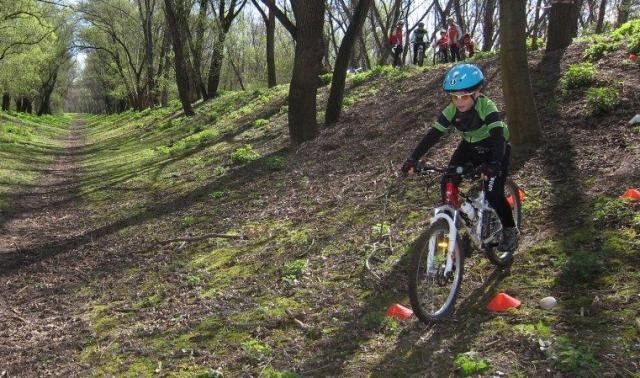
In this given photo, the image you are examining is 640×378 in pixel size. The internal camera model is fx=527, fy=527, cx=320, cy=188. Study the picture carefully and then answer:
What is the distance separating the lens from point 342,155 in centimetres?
1044

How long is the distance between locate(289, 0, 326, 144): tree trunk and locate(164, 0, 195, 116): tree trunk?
404 inches

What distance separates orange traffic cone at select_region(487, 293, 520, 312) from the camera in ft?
14.9

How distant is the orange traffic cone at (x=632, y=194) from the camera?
5.46 meters

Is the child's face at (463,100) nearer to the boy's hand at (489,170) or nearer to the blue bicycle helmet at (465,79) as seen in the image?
the blue bicycle helmet at (465,79)

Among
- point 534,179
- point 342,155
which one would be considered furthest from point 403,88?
point 534,179

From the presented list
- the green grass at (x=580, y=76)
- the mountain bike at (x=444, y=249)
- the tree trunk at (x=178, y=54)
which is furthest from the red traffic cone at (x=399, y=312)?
the tree trunk at (x=178, y=54)

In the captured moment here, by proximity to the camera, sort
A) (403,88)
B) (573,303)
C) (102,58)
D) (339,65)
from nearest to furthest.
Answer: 1. (573,303)
2. (339,65)
3. (403,88)
4. (102,58)

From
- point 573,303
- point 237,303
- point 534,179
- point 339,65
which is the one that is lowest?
point 237,303

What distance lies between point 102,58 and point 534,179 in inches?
2336

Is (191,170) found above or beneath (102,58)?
beneath

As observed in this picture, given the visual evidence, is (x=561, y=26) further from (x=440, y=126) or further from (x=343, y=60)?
(x=440, y=126)

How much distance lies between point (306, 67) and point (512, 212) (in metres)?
7.01

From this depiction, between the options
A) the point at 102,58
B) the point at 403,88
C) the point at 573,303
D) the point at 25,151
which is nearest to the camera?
the point at 573,303

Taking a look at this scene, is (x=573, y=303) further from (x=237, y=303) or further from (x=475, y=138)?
(x=237, y=303)
